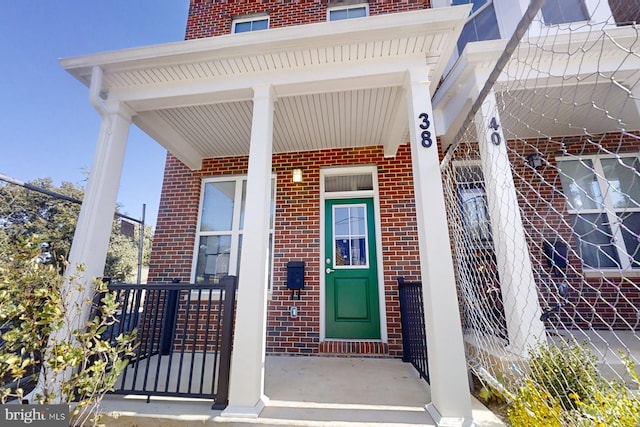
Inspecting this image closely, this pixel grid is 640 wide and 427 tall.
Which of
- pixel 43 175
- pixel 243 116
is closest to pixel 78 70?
pixel 243 116

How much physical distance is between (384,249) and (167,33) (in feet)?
19.6

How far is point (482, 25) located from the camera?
147 inches

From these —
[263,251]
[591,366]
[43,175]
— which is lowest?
[591,366]

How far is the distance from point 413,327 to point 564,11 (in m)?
4.21

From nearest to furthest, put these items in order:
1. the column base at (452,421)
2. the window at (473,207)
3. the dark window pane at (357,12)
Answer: the column base at (452,421) < the window at (473,207) < the dark window pane at (357,12)

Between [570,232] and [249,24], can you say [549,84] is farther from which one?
[249,24]

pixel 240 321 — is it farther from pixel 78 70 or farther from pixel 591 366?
pixel 78 70

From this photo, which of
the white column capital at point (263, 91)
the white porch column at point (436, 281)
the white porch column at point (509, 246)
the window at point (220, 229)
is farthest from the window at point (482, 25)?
the window at point (220, 229)

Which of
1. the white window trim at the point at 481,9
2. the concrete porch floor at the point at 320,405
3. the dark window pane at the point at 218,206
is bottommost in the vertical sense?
the concrete porch floor at the point at 320,405

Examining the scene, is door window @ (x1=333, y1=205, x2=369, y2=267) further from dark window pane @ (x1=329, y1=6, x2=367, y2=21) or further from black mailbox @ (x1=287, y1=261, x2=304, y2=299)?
dark window pane @ (x1=329, y1=6, x2=367, y2=21)

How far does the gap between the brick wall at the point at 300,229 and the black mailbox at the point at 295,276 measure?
0.09 m

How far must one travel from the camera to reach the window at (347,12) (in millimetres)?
4207

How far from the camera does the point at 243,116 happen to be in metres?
3.22

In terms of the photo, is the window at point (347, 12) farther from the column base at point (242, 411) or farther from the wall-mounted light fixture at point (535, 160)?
the column base at point (242, 411)
